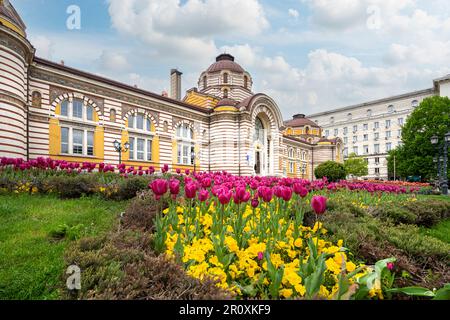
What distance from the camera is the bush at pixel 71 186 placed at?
24.3 ft

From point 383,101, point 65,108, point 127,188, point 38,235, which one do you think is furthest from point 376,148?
point 38,235

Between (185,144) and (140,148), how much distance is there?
600 cm

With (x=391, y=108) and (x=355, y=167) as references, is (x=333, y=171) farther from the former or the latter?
(x=391, y=108)

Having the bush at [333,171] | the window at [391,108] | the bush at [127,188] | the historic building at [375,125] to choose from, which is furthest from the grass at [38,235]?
the window at [391,108]

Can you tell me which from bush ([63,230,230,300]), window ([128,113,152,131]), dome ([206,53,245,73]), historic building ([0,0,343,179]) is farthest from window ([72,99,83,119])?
dome ([206,53,245,73])

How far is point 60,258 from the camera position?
2971mm

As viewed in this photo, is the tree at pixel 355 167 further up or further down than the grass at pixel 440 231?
further up

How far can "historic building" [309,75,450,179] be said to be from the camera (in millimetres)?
70250

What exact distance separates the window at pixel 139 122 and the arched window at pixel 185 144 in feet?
12.6

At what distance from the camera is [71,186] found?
742 centimetres

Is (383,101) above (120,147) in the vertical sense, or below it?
above

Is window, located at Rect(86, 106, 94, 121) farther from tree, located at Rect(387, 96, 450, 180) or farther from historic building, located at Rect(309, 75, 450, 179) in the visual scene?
historic building, located at Rect(309, 75, 450, 179)

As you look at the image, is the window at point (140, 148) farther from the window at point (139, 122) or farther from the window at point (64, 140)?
the window at point (64, 140)
